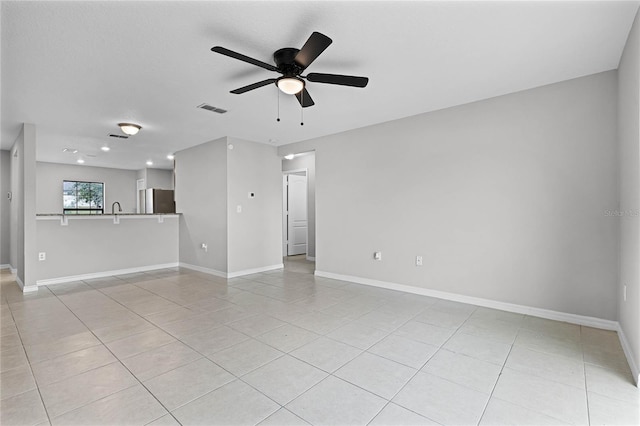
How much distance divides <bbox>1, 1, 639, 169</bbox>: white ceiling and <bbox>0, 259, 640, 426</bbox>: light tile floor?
2.54m

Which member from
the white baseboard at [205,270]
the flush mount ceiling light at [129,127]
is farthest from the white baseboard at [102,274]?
the flush mount ceiling light at [129,127]

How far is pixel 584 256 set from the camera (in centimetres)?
313

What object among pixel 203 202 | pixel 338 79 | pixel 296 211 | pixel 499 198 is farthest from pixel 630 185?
pixel 296 211

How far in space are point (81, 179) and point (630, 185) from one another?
36.5ft

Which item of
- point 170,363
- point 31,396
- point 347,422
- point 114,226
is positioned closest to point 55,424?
point 31,396

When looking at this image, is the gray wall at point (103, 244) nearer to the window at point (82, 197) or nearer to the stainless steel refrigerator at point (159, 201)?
the stainless steel refrigerator at point (159, 201)

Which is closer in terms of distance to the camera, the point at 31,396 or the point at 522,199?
the point at 31,396

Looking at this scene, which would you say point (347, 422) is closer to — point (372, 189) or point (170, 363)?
point (170, 363)

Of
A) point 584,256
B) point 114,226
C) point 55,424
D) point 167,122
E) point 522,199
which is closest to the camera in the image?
point 55,424

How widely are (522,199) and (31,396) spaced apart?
4.62 metres

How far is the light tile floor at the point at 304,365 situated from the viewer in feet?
5.93

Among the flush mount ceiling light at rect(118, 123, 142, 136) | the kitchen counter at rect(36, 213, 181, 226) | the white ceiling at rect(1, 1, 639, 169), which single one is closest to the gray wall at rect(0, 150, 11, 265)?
the kitchen counter at rect(36, 213, 181, 226)

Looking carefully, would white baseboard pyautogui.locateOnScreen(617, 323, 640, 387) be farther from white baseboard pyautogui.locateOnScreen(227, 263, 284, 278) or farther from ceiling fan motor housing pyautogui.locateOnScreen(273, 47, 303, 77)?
white baseboard pyautogui.locateOnScreen(227, 263, 284, 278)

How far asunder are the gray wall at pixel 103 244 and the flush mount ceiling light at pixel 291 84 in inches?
195
